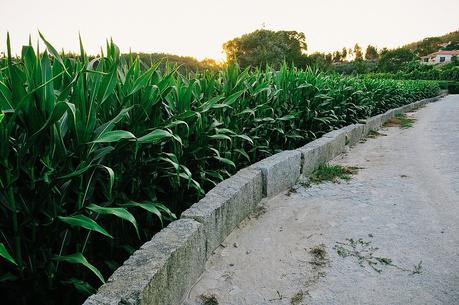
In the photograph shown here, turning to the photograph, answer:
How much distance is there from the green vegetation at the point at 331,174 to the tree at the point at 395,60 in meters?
56.6

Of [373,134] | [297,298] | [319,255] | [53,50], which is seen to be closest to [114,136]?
[53,50]

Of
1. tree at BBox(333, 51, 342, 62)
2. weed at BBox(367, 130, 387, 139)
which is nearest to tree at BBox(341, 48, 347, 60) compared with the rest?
tree at BBox(333, 51, 342, 62)

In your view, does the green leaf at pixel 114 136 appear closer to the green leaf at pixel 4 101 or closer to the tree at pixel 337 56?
the green leaf at pixel 4 101

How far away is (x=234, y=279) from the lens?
1.91 m

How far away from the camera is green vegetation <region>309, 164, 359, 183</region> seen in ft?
11.8

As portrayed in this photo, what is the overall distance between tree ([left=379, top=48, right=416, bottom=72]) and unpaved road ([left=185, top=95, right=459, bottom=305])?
5733 centimetres

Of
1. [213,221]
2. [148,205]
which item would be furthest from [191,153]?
[148,205]

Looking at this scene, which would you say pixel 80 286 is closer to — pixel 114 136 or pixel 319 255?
pixel 114 136

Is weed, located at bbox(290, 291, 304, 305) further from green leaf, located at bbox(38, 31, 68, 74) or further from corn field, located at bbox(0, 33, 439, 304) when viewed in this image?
green leaf, located at bbox(38, 31, 68, 74)

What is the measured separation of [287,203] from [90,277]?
175 centimetres

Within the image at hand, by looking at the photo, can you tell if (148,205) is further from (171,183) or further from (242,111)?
(242,111)

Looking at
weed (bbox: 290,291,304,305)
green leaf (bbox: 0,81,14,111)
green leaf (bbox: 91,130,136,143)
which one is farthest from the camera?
weed (bbox: 290,291,304,305)

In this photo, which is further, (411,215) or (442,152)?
(442,152)

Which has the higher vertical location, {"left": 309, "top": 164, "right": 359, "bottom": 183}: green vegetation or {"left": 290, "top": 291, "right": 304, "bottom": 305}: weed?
{"left": 309, "top": 164, "right": 359, "bottom": 183}: green vegetation
